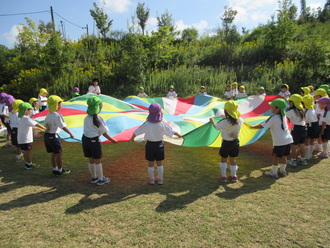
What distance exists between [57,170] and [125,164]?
1.03 m

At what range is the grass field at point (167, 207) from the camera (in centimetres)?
184

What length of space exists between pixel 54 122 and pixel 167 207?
196 cm

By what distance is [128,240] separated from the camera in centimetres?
182

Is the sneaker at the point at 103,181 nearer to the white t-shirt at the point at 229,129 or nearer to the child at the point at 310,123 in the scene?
the white t-shirt at the point at 229,129

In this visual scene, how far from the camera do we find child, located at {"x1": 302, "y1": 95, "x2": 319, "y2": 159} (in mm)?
3488

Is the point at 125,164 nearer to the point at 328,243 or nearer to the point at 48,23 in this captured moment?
the point at 328,243

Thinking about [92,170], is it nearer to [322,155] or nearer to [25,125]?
[25,125]

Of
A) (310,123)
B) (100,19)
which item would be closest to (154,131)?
(310,123)

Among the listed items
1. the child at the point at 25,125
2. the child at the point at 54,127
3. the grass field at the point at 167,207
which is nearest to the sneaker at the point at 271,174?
the grass field at the point at 167,207

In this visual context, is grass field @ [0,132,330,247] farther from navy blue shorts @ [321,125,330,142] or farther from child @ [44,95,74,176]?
navy blue shorts @ [321,125,330,142]

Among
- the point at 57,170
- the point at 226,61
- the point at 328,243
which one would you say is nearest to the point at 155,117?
the point at 57,170

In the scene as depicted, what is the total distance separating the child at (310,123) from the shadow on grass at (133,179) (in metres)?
0.61

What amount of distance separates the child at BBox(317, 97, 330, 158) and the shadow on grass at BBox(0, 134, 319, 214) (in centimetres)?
92

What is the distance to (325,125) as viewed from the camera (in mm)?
3738
